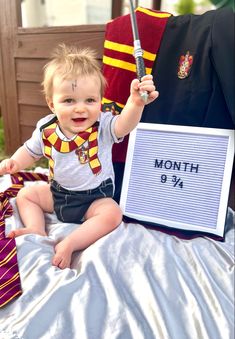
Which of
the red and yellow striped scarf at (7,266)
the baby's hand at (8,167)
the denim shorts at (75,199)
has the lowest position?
the red and yellow striped scarf at (7,266)

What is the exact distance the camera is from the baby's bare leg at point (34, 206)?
0.84 m

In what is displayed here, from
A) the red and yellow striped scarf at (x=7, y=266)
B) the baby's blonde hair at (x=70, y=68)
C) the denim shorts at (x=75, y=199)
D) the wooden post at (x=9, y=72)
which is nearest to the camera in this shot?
the red and yellow striped scarf at (x=7, y=266)

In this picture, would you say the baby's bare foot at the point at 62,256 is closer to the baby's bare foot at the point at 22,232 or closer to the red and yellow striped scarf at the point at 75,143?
the baby's bare foot at the point at 22,232

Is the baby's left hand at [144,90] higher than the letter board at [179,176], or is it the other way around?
the baby's left hand at [144,90]

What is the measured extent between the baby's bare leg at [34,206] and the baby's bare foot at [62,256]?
11cm

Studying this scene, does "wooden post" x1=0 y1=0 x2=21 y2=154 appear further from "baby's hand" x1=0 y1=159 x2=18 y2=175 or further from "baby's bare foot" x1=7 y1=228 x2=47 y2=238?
"baby's bare foot" x1=7 y1=228 x2=47 y2=238

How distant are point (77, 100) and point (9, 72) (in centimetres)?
78

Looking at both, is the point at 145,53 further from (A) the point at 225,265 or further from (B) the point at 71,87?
(A) the point at 225,265

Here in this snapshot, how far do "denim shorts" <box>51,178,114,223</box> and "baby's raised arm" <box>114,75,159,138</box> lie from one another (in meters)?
0.16

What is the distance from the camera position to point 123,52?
3.21 ft

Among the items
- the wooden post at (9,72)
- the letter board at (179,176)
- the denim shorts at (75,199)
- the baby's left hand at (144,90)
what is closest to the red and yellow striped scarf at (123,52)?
the letter board at (179,176)

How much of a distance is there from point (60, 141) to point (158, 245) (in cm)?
36

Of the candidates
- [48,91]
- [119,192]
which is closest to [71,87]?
[48,91]

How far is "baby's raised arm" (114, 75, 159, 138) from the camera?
2.12ft
